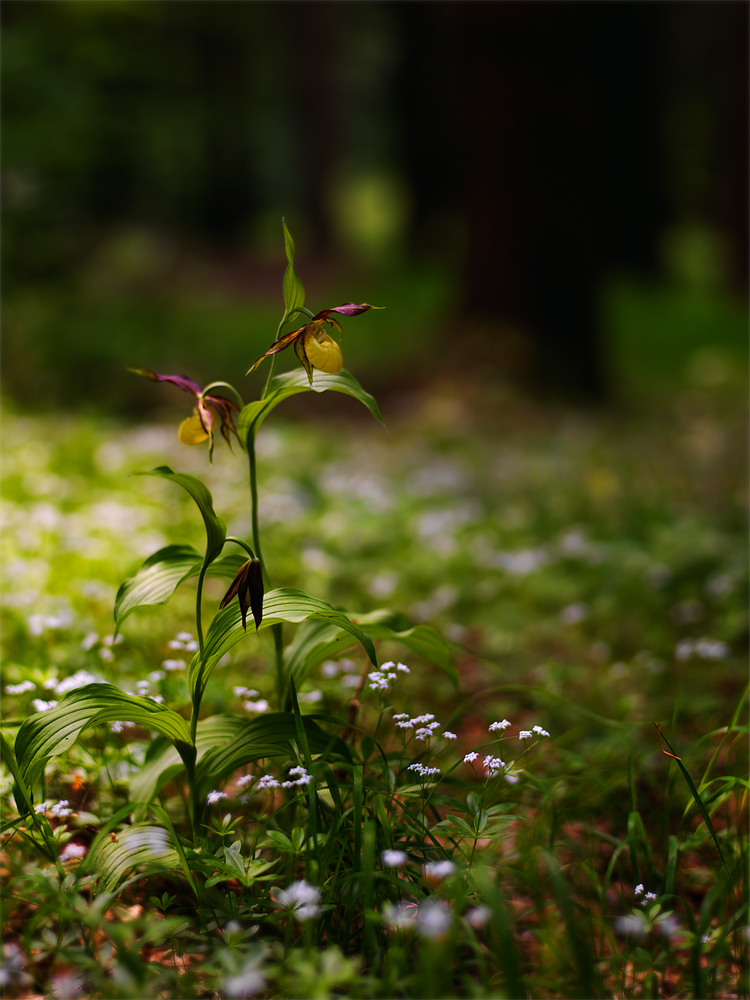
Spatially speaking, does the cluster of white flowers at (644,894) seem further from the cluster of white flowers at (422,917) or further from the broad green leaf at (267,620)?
the broad green leaf at (267,620)

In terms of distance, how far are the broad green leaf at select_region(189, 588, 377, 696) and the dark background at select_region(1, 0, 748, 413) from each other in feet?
18.7

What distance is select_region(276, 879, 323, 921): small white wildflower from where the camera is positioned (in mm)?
1246

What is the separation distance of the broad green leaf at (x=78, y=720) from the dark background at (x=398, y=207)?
5699 mm

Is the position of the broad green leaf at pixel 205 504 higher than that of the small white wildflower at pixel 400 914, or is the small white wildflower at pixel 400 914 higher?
the broad green leaf at pixel 205 504

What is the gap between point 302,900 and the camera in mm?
1396

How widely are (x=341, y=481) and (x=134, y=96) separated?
1434 cm

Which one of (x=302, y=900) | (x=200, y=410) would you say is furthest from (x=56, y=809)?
(x=200, y=410)

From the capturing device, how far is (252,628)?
5.21 ft

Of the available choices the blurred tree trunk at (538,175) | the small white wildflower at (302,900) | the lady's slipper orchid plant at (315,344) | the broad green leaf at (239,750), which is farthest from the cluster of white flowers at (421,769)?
the blurred tree trunk at (538,175)

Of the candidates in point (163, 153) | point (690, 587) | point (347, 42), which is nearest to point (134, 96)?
point (163, 153)

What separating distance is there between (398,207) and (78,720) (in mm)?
31394

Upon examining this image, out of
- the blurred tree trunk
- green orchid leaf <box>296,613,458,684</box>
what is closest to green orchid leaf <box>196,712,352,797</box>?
green orchid leaf <box>296,613,458,684</box>

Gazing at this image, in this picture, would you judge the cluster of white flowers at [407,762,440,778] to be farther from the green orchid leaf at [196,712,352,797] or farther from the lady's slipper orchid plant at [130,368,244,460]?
the lady's slipper orchid plant at [130,368,244,460]

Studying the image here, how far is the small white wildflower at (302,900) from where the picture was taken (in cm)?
125
